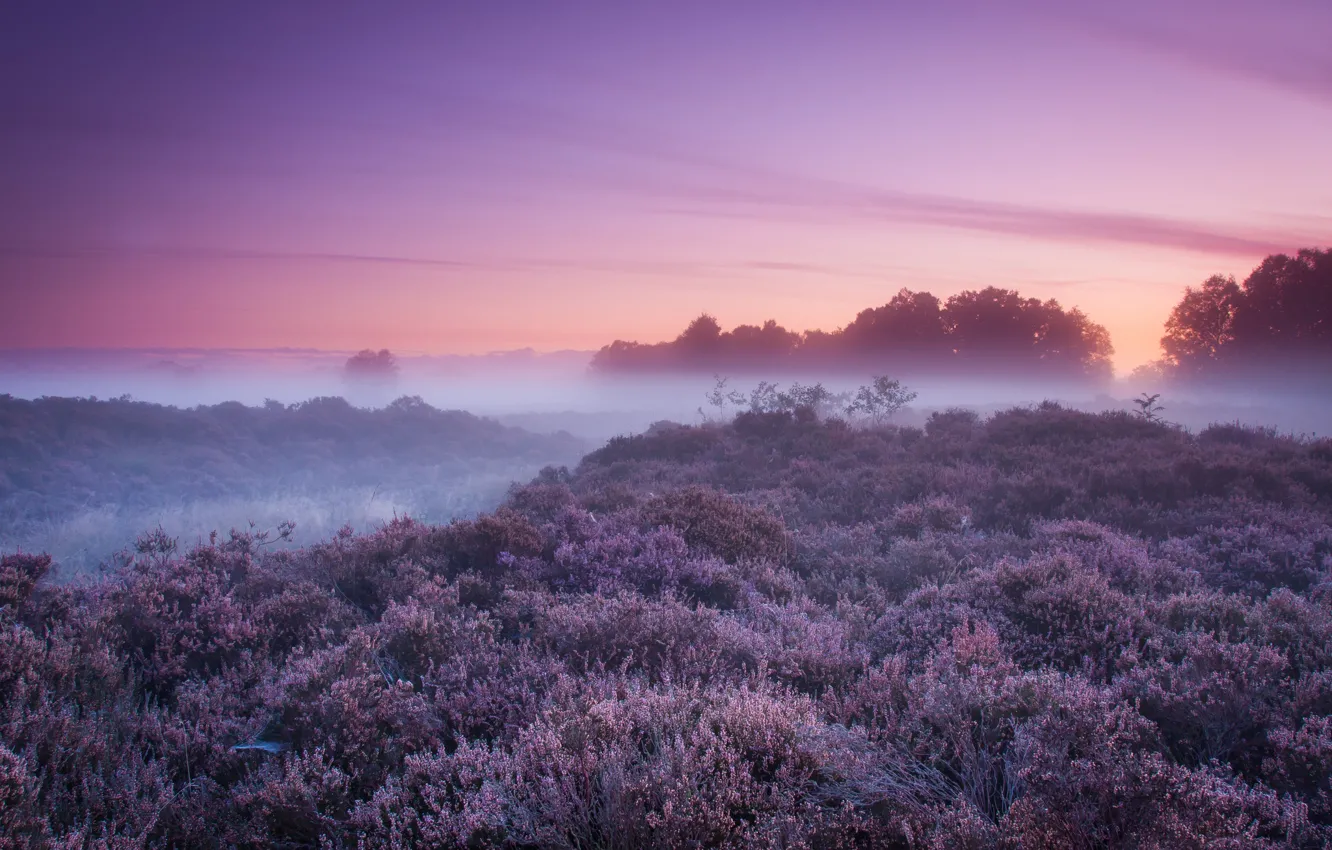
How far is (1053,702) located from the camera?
3.60 meters

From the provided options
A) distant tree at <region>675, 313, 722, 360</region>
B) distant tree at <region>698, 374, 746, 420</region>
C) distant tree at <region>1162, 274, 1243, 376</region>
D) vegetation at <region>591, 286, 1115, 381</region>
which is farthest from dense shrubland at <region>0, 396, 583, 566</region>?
distant tree at <region>1162, 274, 1243, 376</region>

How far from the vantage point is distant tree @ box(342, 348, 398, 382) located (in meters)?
41.9

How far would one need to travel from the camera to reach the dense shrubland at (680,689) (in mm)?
2734

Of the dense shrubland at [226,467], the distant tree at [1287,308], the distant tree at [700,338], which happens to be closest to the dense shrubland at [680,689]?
the dense shrubland at [226,467]

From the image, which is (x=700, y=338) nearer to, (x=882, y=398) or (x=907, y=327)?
(x=907, y=327)

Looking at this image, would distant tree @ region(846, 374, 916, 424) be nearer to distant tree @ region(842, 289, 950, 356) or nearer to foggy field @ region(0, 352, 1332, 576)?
foggy field @ region(0, 352, 1332, 576)

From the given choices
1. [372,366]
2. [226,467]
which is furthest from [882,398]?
[372,366]

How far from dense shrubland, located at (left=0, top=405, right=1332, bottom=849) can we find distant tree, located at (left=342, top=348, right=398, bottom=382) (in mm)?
36859

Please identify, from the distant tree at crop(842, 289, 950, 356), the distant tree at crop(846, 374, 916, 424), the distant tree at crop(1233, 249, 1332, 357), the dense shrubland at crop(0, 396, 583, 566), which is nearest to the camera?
the dense shrubland at crop(0, 396, 583, 566)

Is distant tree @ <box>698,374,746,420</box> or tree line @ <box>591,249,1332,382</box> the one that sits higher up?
tree line @ <box>591,249,1332,382</box>

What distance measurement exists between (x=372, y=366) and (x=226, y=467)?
22.3 meters

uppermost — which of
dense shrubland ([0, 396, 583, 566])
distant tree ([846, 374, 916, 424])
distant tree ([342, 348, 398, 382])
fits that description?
distant tree ([342, 348, 398, 382])

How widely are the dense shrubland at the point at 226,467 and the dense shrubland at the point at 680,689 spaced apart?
9.00 meters

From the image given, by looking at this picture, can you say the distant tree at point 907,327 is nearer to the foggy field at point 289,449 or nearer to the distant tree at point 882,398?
the foggy field at point 289,449
